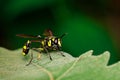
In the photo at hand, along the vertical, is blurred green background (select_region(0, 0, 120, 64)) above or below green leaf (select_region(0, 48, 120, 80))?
above

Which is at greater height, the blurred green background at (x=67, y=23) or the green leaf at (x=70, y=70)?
the blurred green background at (x=67, y=23)

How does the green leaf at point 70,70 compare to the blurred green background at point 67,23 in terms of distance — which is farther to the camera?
the blurred green background at point 67,23

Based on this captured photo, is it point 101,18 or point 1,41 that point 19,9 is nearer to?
point 1,41

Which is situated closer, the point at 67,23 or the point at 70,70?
the point at 70,70

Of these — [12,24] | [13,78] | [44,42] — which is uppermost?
[12,24]

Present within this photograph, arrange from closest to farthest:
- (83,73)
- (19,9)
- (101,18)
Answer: (83,73), (19,9), (101,18)

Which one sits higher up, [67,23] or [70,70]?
[67,23]

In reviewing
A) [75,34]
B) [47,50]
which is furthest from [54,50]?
[75,34]

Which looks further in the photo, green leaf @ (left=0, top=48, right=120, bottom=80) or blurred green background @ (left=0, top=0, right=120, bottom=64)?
blurred green background @ (left=0, top=0, right=120, bottom=64)
